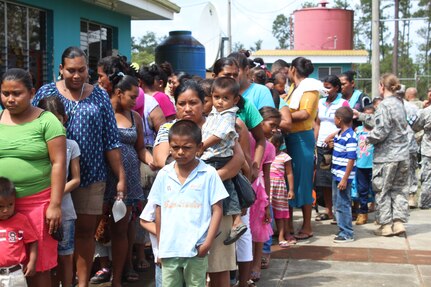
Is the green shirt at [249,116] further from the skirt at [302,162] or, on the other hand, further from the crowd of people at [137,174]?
the skirt at [302,162]

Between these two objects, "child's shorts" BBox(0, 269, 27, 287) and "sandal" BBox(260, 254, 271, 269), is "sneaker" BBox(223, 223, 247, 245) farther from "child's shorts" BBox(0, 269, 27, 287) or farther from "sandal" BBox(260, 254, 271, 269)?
"sandal" BBox(260, 254, 271, 269)

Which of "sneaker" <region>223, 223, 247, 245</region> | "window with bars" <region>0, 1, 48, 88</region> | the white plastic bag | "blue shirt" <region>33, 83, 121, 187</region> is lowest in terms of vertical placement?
"sneaker" <region>223, 223, 247, 245</region>

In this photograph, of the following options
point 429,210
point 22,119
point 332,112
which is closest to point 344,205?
point 332,112

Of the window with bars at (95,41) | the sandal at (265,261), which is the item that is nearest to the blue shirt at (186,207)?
the sandal at (265,261)

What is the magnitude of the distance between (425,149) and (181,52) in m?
4.84

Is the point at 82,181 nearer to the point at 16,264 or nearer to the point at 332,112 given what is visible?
the point at 16,264

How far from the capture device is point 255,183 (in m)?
5.55

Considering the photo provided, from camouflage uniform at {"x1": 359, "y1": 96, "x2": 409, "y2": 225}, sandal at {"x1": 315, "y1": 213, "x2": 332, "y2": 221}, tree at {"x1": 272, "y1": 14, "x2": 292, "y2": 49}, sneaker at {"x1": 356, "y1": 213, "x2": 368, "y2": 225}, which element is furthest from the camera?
tree at {"x1": 272, "y1": 14, "x2": 292, "y2": 49}

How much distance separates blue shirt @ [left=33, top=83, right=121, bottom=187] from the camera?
4.74 m

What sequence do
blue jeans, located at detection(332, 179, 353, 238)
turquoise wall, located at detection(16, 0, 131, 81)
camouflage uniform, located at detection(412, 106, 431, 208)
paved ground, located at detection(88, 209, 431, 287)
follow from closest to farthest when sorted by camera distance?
paved ground, located at detection(88, 209, 431, 287) < blue jeans, located at detection(332, 179, 353, 238) < turquoise wall, located at detection(16, 0, 131, 81) < camouflage uniform, located at detection(412, 106, 431, 208)

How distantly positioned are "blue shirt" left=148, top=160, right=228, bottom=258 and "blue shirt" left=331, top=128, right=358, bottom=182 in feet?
12.3

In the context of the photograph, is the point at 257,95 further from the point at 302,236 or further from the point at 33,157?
the point at 302,236

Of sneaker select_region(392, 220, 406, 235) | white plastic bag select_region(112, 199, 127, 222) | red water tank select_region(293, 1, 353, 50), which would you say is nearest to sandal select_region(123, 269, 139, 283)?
white plastic bag select_region(112, 199, 127, 222)

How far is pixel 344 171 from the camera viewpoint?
7.50 meters
